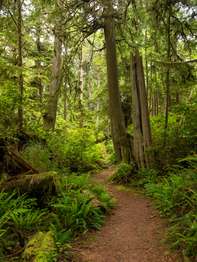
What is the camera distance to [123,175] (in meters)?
11.1

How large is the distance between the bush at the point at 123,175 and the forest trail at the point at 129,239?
2652 millimetres

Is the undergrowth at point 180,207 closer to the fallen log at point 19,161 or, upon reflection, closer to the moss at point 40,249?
the moss at point 40,249

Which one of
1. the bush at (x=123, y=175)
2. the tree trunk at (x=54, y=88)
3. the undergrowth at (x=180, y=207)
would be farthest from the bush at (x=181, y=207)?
the tree trunk at (x=54, y=88)

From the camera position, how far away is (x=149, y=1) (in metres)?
9.51

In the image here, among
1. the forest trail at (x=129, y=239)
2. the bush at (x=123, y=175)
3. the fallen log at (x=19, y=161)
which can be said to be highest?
the fallen log at (x=19, y=161)

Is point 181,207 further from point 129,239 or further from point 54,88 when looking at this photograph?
point 54,88

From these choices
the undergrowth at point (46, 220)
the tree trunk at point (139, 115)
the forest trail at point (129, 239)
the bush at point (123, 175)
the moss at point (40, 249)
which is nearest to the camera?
the moss at point (40, 249)

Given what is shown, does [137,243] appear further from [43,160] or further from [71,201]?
[43,160]

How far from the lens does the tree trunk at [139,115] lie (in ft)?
37.5

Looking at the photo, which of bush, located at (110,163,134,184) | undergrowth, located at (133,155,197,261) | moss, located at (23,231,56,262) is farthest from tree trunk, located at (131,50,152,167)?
moss, located at (23,231,56,262)

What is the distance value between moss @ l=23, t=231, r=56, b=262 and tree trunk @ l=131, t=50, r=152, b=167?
21.9 ft

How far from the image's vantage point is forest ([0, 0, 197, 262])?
547cm

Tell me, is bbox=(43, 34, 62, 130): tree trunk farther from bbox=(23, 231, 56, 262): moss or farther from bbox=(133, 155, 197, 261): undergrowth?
bbox=(23, 231, 56, 262): moss

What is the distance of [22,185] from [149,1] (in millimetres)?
6401
